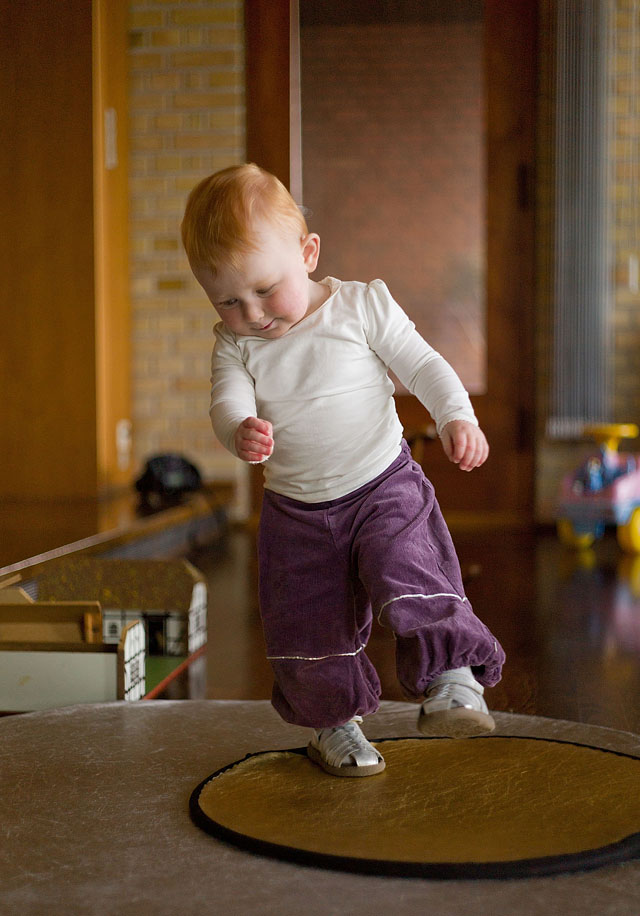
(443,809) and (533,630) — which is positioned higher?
(443,809)

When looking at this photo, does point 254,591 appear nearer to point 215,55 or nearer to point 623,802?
point 623,802

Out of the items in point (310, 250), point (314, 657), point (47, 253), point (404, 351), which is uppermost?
point (47, 253)

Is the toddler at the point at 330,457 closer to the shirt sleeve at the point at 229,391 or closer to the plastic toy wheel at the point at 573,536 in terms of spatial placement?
the shirt sleeve at the point at 229,391

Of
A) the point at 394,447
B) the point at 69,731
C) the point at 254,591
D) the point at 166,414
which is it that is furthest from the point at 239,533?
the point at 394,447

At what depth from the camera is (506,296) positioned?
4.04m

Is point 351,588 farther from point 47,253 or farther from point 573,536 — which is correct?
point 47,253

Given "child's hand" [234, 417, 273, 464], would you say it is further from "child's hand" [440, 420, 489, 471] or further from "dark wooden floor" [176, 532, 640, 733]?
"dark wooden floor" [176, 532, 640, 733]

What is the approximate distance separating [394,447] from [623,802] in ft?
1.61

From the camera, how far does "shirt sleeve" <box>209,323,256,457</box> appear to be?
1208mm

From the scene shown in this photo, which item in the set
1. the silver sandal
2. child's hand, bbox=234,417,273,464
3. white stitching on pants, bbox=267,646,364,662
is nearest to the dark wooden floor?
the silver sandal

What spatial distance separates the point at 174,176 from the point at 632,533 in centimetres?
221

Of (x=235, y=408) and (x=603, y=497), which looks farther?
(x=603, y=497)

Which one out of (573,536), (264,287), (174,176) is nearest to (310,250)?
(264,287)

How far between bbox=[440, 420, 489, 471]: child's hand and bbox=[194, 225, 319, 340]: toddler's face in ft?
0.78
